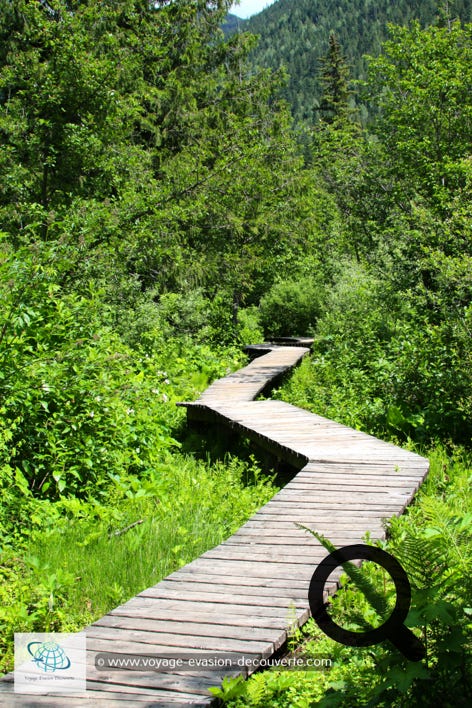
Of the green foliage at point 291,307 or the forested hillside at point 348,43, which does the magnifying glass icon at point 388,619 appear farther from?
the forested hillside at point 348,43

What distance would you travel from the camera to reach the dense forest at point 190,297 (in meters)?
3.99

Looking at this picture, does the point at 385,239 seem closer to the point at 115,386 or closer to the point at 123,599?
the point at 115,386

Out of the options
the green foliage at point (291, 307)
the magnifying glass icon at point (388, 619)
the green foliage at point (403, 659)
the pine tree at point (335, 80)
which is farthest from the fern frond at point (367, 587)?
the pine tree at point (335, 80)

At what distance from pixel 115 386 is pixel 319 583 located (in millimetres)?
4777

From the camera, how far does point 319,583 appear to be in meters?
1.97

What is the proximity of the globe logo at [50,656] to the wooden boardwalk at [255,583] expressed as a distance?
116 millimetres

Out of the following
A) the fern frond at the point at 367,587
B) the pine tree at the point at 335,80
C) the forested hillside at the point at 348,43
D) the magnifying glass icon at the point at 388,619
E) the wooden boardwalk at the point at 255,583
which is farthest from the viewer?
the forested hillside at the point at 348,43

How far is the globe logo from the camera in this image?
9.26 feet

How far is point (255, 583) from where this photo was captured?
11.5ft

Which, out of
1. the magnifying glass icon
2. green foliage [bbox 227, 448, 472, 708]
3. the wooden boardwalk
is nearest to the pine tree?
the wooden boardwalk

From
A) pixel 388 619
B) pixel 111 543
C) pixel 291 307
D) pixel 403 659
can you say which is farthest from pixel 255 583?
pixel 291 307

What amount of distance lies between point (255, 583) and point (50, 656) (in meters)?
1.12

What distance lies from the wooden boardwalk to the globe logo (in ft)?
0.38

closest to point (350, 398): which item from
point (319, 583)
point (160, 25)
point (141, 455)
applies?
point (141, 455)
